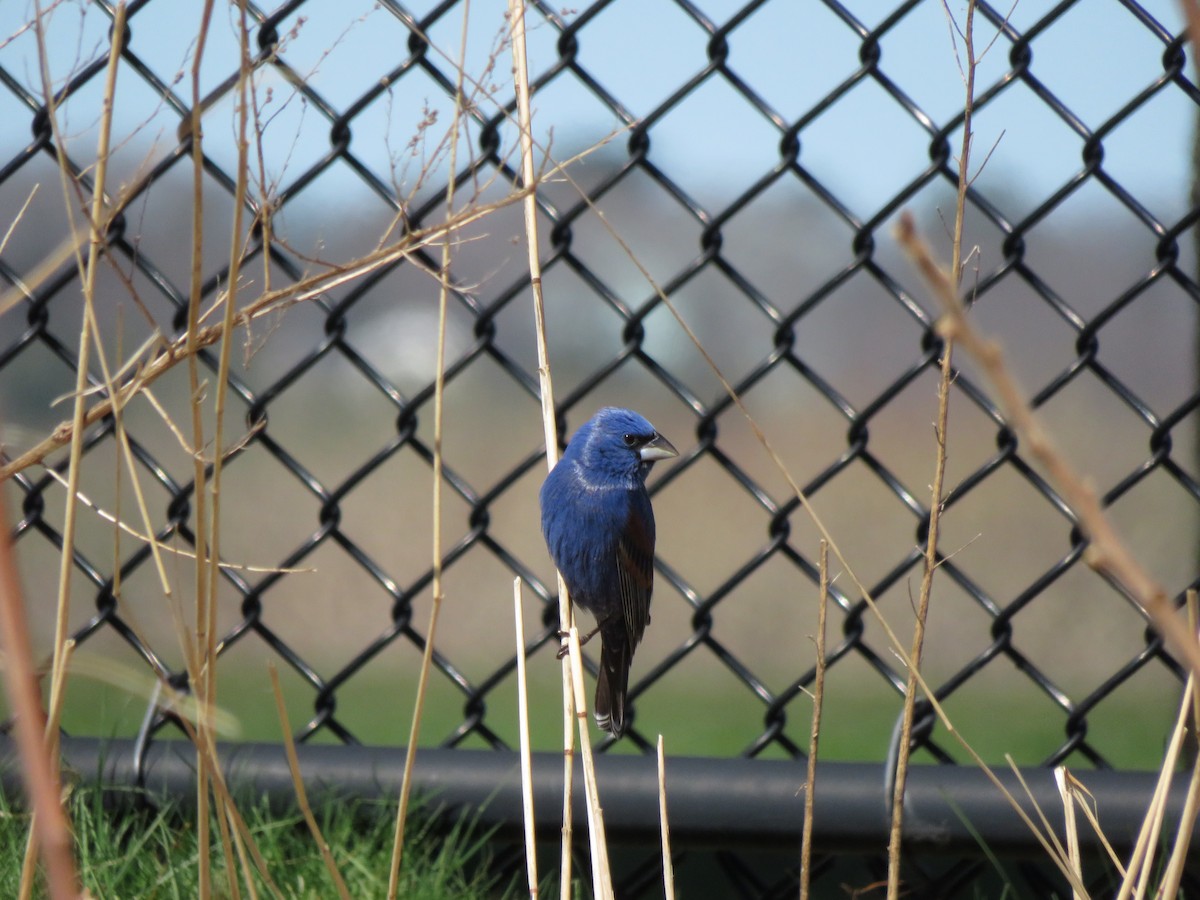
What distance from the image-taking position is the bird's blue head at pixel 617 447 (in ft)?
1.85

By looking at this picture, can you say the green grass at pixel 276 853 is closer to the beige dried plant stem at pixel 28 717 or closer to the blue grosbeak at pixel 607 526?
the blue grosbeak at pixel 607 526

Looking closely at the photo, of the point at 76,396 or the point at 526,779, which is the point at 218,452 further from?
the point at 526,779

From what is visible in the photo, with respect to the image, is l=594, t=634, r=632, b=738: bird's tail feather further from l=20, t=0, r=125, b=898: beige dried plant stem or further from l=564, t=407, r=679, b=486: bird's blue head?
l=20, t=0, r=125, b=898: beige dried plant stem

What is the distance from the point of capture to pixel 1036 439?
22 cm

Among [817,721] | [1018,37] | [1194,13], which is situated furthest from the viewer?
[1018,37]

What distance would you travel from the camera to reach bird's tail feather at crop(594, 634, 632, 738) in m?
0.51

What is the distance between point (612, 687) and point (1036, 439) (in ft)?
1.19

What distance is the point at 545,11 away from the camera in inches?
42.3

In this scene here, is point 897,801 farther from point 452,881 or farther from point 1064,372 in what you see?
point 1064,372

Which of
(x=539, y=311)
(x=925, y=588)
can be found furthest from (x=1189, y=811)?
(x=539, y=311)

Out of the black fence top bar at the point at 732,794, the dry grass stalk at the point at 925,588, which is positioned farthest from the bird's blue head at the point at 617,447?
the black fence top bar at the point at 732,794

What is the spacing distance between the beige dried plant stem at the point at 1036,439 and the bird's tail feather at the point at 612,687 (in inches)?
10.3

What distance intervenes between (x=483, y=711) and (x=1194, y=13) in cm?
100

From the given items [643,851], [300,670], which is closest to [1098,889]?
[643,851]
